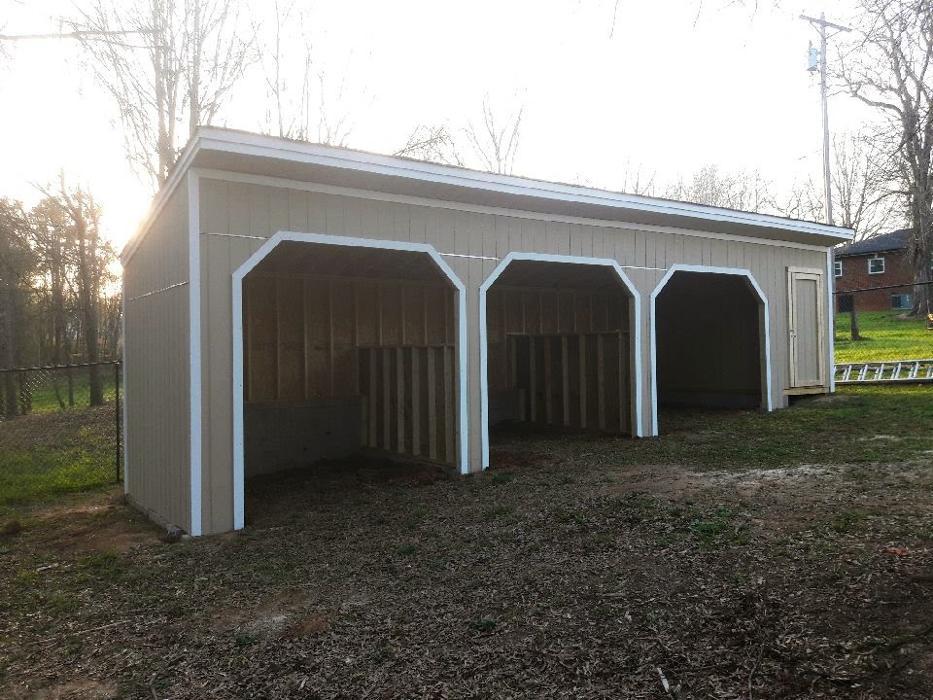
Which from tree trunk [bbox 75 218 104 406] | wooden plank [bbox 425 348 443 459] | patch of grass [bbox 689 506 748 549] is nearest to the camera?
patch of grass [bbox 689 506 748 549]

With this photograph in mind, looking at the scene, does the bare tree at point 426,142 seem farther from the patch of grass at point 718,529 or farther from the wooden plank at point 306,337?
the patch of grass at point 718,529

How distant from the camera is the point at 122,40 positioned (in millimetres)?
5309

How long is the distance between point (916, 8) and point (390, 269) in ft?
22.3

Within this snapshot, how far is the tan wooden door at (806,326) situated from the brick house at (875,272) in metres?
19.7

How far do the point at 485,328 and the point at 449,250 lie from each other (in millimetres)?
927

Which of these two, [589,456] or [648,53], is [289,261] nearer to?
[589,456]

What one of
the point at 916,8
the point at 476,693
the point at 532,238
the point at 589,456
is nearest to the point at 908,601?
the point at 476,693

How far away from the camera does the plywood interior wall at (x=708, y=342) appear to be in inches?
467

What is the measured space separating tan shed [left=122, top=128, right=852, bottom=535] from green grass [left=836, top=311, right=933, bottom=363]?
5443 millimetres

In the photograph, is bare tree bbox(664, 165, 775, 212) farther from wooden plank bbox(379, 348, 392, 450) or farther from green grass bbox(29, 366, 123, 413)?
wooden plank bbox(379, 348, 392, 450)

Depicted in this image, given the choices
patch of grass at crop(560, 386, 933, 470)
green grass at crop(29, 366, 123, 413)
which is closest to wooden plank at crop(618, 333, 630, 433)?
patch of grass at crop(560, 386, 933, 470)

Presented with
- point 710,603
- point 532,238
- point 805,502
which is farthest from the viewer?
point 532,238

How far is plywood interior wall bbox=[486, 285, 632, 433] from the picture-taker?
31.5 feet

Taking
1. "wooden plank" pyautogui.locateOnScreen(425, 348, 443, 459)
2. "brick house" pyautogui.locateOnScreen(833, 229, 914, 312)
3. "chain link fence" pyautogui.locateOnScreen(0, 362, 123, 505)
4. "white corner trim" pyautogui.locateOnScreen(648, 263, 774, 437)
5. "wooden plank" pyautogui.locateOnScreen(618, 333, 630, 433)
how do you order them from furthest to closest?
"brick house" pyautogui.locateOnScreen(833, 229, 914, 312)
"white corner trim" pyautogui.locateOnScreen(648, 263, 774, 437)
"wooden plank" pyautogui.locateOnScreen(618, 333, 630, 433)
"chain link fence" pyautogui.locateOnScreen(0, 362, 123, 505)
"wooden plank" pyautogui.locateOnScreen(425, 348, 443, 459)
